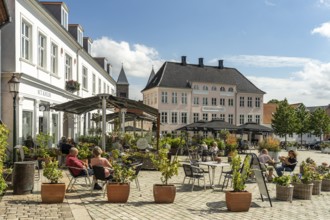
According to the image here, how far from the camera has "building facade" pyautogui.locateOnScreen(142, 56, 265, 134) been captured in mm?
55622

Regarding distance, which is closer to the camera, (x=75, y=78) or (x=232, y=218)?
(x=232, y=218)

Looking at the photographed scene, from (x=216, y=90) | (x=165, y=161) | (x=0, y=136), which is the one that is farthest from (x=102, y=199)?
(x=216, y=90)

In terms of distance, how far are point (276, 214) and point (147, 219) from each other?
2901 mm

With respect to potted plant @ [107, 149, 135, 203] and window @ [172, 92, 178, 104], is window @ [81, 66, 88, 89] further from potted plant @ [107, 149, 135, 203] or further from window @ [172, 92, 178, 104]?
window @ [172, 92, 178, 104]

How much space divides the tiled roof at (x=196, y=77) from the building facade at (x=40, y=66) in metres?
29.3

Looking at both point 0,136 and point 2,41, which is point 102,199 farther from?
point 2,41

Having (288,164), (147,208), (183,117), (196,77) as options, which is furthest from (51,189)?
(196,77)

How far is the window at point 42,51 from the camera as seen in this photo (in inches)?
725

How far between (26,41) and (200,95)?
139 ft

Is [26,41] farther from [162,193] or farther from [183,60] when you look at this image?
[183,60]

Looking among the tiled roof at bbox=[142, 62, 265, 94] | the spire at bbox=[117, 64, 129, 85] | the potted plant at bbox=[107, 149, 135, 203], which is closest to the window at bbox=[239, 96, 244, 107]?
the tiled roof at bbox=[142, 62, 265, 94]

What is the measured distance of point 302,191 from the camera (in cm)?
1038

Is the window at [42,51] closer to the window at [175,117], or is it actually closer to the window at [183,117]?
the window at [175,117]

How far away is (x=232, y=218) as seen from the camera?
768cm
